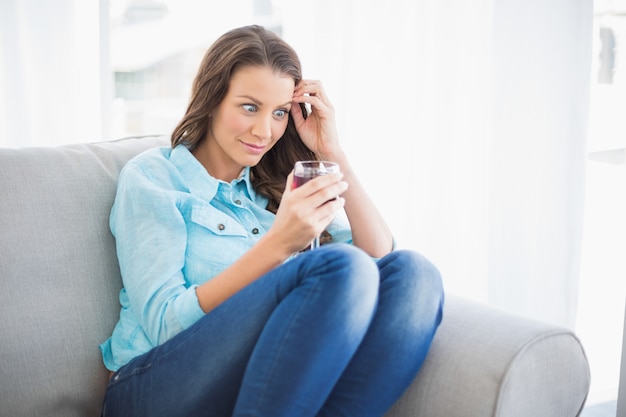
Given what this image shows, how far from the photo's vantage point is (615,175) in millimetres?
2988

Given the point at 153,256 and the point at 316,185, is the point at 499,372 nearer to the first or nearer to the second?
the point at 316,185

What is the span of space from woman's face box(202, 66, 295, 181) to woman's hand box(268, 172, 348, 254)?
0.29 meters

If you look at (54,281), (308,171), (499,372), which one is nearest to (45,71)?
(54,281)

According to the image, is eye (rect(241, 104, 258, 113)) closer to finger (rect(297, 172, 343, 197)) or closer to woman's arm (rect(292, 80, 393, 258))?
woman's arm (rect(292, 80, 393, 258))

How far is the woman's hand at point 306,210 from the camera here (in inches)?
53.6

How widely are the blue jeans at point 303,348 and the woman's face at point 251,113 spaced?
0.43 metres

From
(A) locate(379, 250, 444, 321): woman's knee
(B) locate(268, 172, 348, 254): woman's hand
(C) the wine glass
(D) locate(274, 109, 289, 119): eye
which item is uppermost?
(D) locate(274, 109, 289, 119): eye

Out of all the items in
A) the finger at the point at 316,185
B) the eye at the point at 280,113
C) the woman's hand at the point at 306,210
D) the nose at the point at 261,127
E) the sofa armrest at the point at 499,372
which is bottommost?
the sofa armrest at the point at 499,372

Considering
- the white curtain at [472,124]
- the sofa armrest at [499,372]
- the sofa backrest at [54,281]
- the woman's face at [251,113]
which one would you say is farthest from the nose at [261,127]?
the white curtain at [472,124]

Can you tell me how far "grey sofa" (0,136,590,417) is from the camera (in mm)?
1334

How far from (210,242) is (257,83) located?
1.21 feet

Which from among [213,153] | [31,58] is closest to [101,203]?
[213,153]

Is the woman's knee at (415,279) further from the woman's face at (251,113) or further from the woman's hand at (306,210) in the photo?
the woman's face at (251,113)

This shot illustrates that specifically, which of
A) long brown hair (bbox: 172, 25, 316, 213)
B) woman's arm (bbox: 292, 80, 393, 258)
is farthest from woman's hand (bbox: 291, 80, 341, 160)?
long brown hair (bbox: 172, 25, 316, 213)
